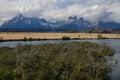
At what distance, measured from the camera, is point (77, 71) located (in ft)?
93.5

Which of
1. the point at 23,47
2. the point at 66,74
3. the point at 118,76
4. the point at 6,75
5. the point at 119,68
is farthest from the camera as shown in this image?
the point at 23,47

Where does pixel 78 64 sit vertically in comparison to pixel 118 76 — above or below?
above

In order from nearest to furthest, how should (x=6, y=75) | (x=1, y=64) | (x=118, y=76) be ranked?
(x=6, y=75), (x=1, y=64), (x=118, y=76)

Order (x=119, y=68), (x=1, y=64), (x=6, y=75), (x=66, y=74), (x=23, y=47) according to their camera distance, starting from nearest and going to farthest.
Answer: (x=6, y=75), (x=66, y=74), (x=1, y=64), (x=119, y=68), (x=23, y=47)

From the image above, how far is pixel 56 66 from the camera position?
28609 mm

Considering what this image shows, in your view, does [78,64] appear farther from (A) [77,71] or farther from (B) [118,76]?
(B) [118,76]

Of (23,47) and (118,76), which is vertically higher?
(23,47)

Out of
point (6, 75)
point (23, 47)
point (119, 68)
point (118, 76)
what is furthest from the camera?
point (23, 47)

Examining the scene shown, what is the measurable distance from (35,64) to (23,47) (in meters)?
20.4

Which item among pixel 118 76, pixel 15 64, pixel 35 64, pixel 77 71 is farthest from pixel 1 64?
pixel 118 76

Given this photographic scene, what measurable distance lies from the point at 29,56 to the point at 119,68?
57.1 ft

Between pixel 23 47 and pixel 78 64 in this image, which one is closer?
pixel 78 64

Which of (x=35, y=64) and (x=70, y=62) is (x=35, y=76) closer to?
(x=35, y=64)

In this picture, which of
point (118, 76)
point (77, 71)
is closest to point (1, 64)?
point (77, 71)
